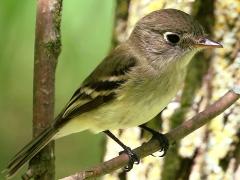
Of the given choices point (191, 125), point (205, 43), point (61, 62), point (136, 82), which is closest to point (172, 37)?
point (205, 43)

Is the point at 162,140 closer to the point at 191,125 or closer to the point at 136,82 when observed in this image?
the point at 136,82

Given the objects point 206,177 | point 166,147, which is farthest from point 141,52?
point 206,177

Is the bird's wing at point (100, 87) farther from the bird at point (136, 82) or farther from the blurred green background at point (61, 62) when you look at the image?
the blurred green background at point (61, 62)

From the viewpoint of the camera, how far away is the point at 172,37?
404 cm

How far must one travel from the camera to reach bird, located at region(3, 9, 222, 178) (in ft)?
12.6

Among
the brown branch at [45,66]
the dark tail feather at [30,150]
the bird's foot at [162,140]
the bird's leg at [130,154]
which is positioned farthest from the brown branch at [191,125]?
the dark tail feather at [30,150]

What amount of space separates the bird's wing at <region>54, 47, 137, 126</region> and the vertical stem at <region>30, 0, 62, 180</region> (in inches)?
17.5

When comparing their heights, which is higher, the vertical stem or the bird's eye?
the bird's eye

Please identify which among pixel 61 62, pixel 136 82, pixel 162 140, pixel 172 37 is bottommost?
pixel 162 140

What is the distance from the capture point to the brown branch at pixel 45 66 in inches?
138

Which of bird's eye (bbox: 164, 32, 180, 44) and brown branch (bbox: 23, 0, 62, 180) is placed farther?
bird's eye (bbox: 164, 32, 180, 44)

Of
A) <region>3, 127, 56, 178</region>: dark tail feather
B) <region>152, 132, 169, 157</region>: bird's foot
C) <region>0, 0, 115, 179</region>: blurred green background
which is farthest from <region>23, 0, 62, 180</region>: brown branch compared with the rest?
<region>152, 132, 169, 157</region>: bird's foot

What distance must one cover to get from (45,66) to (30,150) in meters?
0.53

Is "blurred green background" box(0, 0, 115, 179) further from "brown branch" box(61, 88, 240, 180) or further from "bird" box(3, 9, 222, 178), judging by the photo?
"brown branch" box(61, 88, 240, 180)
